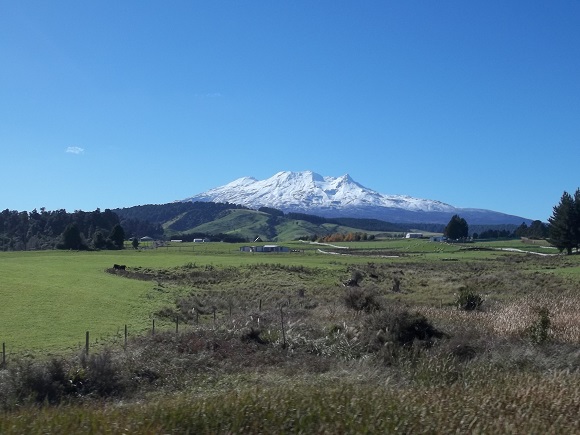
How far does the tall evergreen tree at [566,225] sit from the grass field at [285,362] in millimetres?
45065

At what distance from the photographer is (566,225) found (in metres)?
89.7

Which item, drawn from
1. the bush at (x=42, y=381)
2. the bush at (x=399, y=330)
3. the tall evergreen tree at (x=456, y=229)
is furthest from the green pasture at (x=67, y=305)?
the tall evergreen tree at (x=456, y=229)

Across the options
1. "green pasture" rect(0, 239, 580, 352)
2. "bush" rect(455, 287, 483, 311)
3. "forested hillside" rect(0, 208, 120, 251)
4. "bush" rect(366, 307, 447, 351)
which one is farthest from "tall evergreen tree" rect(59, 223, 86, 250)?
"bush" rect(366, 307, 447, 351)

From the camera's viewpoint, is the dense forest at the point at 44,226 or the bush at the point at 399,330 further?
the dense forest at the point at 44,226

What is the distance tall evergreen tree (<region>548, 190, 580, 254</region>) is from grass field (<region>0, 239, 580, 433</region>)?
45.1m

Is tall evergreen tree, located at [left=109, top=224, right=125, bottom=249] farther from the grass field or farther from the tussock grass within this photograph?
the tussock grass

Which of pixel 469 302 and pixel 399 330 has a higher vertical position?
pixel 399 330

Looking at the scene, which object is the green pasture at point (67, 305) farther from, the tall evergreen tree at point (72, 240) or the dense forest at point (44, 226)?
the dense forest at point (44, 226)

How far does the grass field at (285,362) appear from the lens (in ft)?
19.2

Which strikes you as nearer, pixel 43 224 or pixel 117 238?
pixel 117 238

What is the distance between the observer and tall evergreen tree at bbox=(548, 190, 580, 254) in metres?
89.4

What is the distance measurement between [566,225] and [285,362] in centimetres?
8229

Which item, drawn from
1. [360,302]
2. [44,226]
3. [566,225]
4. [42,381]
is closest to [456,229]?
[566,225]

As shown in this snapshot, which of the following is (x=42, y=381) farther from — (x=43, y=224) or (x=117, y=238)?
(x=43, y=224)
